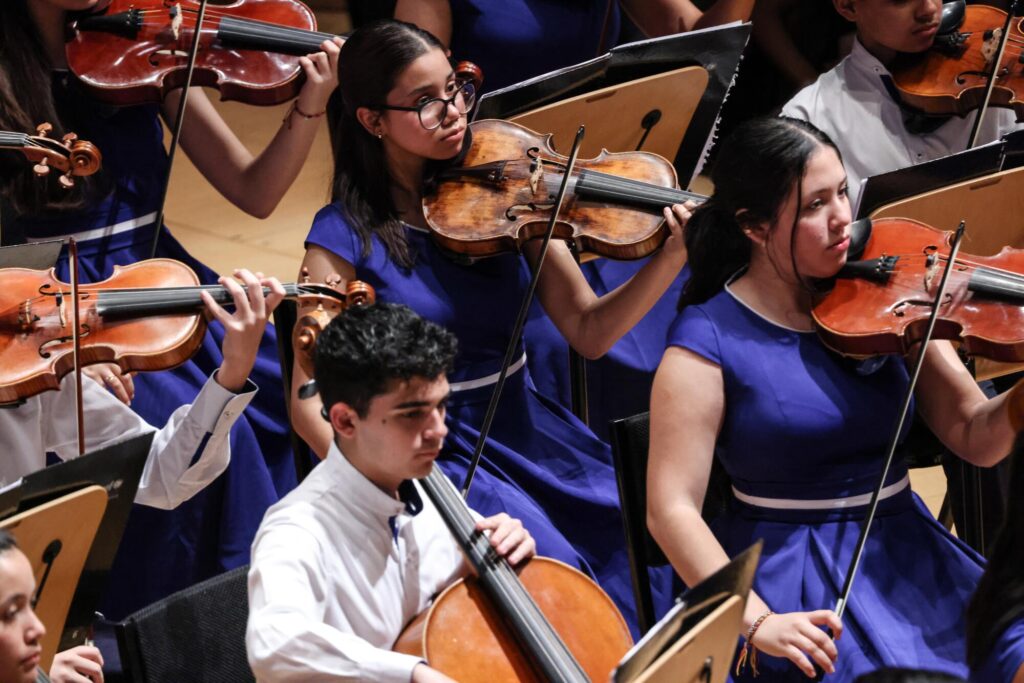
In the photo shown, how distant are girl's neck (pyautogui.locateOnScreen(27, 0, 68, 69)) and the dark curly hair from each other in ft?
3.40

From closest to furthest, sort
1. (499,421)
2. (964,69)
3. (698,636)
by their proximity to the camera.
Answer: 1. (698,636)
2. (499,421)
3. (964,69)

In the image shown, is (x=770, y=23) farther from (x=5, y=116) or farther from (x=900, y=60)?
(x=5, y=116)

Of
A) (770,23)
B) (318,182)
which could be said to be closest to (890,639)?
(770,23)

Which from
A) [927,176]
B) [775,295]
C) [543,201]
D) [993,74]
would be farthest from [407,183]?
[993,74]

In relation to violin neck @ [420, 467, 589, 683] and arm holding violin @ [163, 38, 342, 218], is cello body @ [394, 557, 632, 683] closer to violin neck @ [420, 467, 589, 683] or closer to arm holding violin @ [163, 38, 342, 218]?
violin neck @ [420, 467, 589, 683]

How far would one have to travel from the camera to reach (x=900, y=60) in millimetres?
2861

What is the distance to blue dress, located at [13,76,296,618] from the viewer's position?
2.45 meters

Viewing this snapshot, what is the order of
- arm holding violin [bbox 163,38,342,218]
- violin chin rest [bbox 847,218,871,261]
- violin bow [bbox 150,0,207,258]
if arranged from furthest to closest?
arm holding violin [bbox 163,38,342,218] → violin bow [bbox 150,0,207,258] → violin chin rest [bbox 847,218,871,261]

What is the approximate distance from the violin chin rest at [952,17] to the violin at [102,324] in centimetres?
146

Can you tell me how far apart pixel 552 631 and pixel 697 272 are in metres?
0.74

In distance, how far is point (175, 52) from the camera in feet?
8.05

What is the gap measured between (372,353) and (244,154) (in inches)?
45.6

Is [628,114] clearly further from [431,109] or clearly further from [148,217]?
[148,217]

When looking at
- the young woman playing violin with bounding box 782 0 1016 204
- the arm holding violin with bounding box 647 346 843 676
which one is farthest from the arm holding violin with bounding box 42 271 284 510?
the young woman playing violin with bounding box 782 0 1016 204
